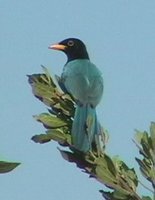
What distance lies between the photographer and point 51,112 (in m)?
2.12

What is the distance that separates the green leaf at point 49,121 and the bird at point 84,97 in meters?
0.06

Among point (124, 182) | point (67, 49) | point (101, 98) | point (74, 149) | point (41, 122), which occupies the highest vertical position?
point (67, 49)

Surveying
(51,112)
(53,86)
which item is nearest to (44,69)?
(53,86)

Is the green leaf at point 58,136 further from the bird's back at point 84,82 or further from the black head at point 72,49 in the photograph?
the black head at point 72,49

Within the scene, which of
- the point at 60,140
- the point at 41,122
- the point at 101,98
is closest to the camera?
the point at 60,140

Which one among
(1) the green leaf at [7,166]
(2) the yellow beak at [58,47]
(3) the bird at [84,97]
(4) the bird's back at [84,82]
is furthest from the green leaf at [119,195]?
(2) the yellow beak at [58,47]

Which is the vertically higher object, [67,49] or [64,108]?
[67,49]

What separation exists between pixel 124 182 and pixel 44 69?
83 cm

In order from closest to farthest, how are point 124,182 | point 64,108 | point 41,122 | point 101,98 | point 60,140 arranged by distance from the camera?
point 124,182 < point 60,140 < point 41,122 < point 64,108 < point 101,98

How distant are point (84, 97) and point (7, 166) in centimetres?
219

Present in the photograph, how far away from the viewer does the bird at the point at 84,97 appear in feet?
6.90

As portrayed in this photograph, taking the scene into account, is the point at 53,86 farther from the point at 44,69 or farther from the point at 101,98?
the point at 101,98

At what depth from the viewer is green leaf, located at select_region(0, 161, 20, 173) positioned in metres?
1.01

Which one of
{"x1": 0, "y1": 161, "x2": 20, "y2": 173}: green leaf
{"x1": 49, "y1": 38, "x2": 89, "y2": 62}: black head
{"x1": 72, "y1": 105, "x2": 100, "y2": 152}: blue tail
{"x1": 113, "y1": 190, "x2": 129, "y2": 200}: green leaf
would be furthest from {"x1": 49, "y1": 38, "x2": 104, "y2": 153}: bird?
{"x1": 0, "y1": 161, "x2": 20, "y2": 173}: green leaf
